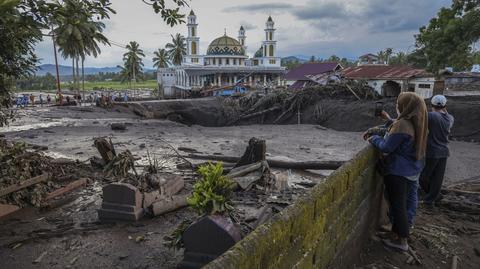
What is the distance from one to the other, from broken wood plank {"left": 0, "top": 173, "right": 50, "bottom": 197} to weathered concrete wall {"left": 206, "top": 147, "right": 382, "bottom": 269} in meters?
5.92

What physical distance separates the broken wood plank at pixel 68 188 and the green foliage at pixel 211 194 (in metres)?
4.12

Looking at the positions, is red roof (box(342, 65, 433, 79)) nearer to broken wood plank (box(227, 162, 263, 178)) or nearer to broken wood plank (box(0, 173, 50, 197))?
broken wood plank (box(227, 162, 263, 178))

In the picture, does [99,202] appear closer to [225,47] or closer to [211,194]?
[211,194]

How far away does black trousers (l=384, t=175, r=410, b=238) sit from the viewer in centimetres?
441

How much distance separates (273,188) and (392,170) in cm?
376

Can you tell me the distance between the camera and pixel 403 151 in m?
4.27

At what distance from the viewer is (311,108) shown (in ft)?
81.7

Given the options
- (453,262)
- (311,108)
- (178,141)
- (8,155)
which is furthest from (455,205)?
(311,108)

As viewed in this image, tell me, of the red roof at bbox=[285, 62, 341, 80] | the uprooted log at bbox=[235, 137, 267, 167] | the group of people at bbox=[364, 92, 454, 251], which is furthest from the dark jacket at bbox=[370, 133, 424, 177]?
the red roof at bbox=[285, 62, 341, 80]

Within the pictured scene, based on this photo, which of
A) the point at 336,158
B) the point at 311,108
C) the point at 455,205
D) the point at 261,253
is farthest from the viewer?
the point at 311,108

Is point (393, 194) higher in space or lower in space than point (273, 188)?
higher

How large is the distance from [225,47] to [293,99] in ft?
110

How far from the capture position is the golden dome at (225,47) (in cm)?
5653

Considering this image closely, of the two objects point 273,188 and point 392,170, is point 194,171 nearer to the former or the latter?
point 273,188
